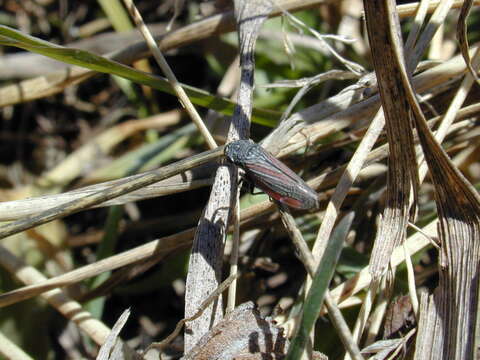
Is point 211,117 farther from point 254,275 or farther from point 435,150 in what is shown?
point 435,150

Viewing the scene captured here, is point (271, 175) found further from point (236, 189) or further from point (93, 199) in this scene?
point (93, 199)

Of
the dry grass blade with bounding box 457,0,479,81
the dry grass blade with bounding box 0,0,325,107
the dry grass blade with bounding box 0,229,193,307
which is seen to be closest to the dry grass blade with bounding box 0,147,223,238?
the dry grass blade with bounding box 0,229,193,307

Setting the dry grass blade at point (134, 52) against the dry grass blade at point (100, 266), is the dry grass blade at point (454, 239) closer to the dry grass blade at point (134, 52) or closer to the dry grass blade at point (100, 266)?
the dry grass blade at point (100, 266)

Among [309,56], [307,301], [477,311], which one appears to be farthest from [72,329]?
[309,56]

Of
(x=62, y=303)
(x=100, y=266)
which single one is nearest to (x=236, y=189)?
(x=100, y=266)

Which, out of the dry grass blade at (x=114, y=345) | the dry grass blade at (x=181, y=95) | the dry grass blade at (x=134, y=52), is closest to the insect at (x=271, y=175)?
the dry grass blade at (x=181, y=95)

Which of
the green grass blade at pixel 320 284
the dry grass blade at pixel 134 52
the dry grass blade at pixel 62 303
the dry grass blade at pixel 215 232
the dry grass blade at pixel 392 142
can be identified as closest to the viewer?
the green grass blade at pixel 320 284

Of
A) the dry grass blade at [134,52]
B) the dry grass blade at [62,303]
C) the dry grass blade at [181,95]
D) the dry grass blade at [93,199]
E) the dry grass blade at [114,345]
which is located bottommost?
the dry grass blade at [114,345]
